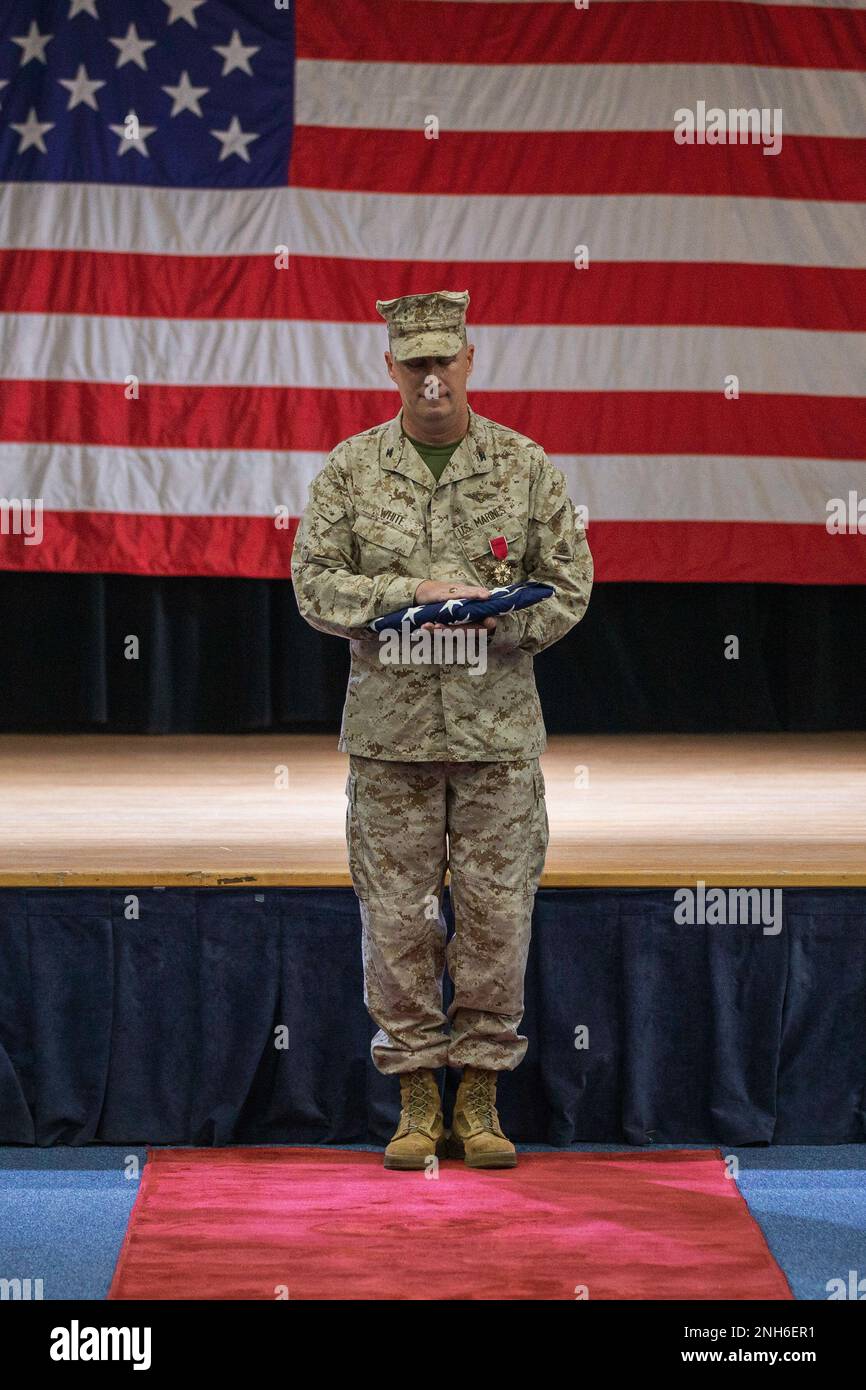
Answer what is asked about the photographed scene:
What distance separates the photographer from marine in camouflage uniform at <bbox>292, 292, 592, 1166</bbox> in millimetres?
3305

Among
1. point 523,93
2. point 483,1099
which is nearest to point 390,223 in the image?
point 523,93

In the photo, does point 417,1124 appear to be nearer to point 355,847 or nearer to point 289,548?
point 355,847

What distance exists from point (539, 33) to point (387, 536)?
3.34 metres

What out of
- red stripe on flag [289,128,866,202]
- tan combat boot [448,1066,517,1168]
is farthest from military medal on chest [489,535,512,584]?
red stripe on flag [289,128,866,202]

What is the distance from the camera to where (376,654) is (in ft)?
11.0

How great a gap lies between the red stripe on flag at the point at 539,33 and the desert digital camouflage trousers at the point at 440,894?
136 inches

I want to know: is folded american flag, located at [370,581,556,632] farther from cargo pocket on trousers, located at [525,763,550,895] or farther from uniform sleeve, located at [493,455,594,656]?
cargo pocket on trousers, located at [525,763,550,895]

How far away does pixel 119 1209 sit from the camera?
130 inches

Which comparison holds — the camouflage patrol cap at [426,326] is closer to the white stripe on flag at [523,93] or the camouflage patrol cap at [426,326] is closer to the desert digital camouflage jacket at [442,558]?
the desert digital camouflage jacket at [442,558]

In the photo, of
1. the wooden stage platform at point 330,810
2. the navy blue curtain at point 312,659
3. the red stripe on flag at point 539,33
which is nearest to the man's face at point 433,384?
the wooden stage platform at point 330,810

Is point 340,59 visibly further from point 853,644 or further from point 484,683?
point 484,683

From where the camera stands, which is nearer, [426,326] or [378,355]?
[426,326]

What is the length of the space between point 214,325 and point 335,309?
15.8 inches

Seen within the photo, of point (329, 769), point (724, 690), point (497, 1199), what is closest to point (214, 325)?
point (329, 769)
